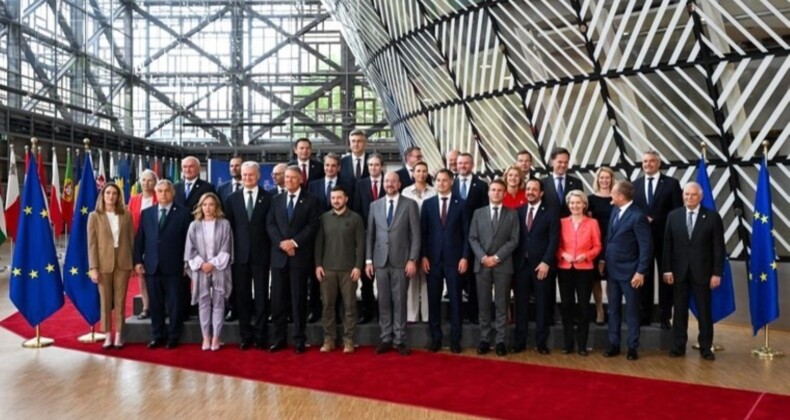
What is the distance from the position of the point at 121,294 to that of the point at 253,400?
106 inches

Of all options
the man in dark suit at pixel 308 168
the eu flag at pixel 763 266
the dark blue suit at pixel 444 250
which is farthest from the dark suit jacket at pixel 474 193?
the eu flag at pixel 763 266

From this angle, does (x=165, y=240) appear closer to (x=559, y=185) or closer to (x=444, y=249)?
(x=444, y=249)

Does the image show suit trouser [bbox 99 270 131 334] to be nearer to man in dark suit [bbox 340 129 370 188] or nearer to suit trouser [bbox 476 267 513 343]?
man in dark suit [bbox 340 129 370 188]

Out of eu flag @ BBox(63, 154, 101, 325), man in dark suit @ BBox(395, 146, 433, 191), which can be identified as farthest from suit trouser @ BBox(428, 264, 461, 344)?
eu flag @ BBox(63, 154, 101, 325)

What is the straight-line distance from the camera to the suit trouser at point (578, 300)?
7.31 m

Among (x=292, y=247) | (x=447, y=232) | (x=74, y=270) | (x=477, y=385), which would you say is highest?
(x=447, y=232)

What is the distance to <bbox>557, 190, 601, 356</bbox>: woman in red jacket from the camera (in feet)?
23.8

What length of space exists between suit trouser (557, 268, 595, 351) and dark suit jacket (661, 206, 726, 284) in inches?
35.4

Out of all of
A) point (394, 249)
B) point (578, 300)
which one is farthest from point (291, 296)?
point (578, 300)

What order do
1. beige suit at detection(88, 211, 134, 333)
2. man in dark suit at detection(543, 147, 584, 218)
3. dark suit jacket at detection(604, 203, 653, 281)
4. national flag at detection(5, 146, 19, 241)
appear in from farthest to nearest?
national flag at detection(5, 146, 19, 241)
man in dark suit at detection(543, 147, 584, 218)
beige suit at detection(88, 211, 134, 333)
dark suit jacket at detection(604, 203, 653, 281)

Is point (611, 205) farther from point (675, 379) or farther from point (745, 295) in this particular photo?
point (745, 295)

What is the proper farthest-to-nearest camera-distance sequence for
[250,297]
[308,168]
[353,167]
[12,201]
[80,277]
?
1. [12,201]
2. [308,168]
3. [353,167]
4. [80,277]
5. [250,297]

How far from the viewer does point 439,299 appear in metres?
7.51

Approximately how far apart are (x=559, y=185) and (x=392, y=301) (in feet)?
7.93
